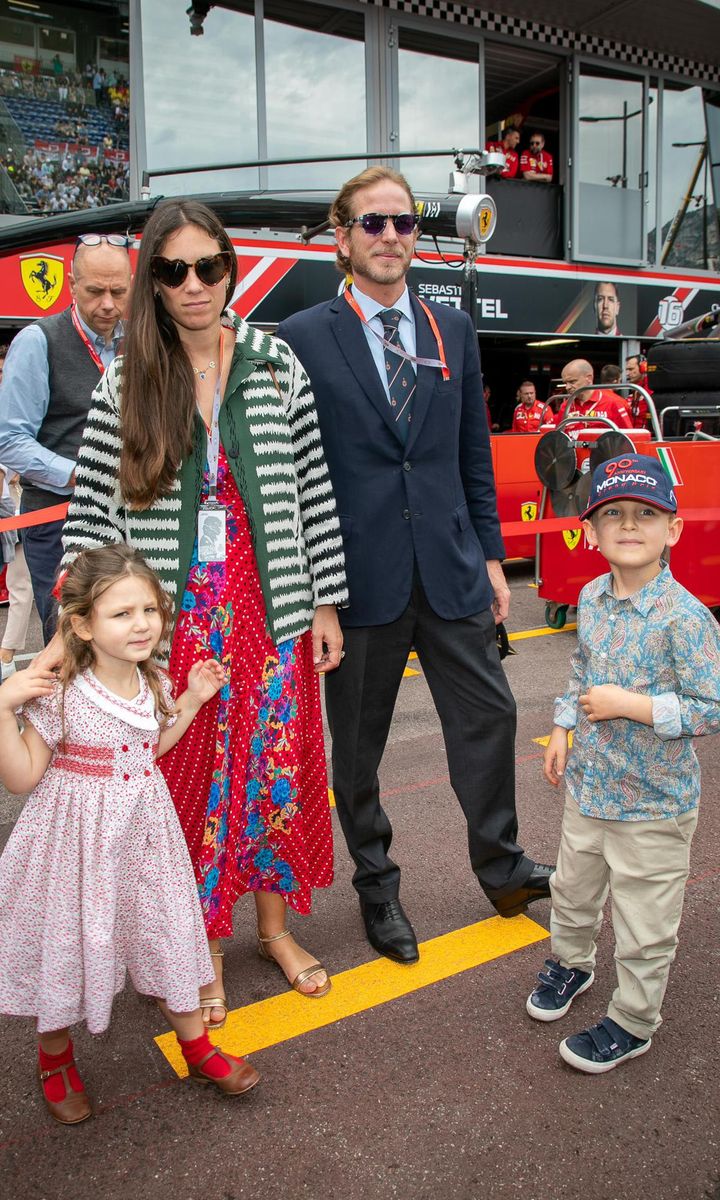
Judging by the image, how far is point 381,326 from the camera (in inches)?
103

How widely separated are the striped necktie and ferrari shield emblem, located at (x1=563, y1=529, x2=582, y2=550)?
4.01 m

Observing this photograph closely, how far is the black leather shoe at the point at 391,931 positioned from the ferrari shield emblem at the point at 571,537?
4.07 meters

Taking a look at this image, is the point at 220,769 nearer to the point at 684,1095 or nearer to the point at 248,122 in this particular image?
the point at 684,1095

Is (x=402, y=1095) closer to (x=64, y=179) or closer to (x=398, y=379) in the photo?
(x=398, y=379)

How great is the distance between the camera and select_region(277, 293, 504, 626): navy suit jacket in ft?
8.35

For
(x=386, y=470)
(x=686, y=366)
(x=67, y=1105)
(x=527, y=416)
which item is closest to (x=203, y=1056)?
(x=67, y=1105)

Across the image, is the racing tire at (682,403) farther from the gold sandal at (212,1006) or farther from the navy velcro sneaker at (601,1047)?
the gold sandal at (212,1006)

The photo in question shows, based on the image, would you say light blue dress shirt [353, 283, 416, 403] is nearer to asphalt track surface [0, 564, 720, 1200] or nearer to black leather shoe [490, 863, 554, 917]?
black leather shoe [490, 863, 554, 917]

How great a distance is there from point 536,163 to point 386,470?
1551cm

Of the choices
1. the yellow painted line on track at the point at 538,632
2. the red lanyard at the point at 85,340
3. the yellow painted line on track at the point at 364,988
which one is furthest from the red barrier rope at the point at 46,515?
the yellow painted line on track at the point at 538,632

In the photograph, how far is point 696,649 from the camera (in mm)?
2043

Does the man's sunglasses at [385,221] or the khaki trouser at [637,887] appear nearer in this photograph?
the khaki trouser at [637,887]

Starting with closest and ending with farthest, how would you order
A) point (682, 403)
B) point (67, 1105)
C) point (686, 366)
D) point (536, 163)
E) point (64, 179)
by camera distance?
1. point (67, 1105)
2. point (686, 366)
3. point (682, 403)
4. point (64, 179)
5. point (536, 163)

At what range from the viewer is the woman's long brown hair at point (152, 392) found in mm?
2158
